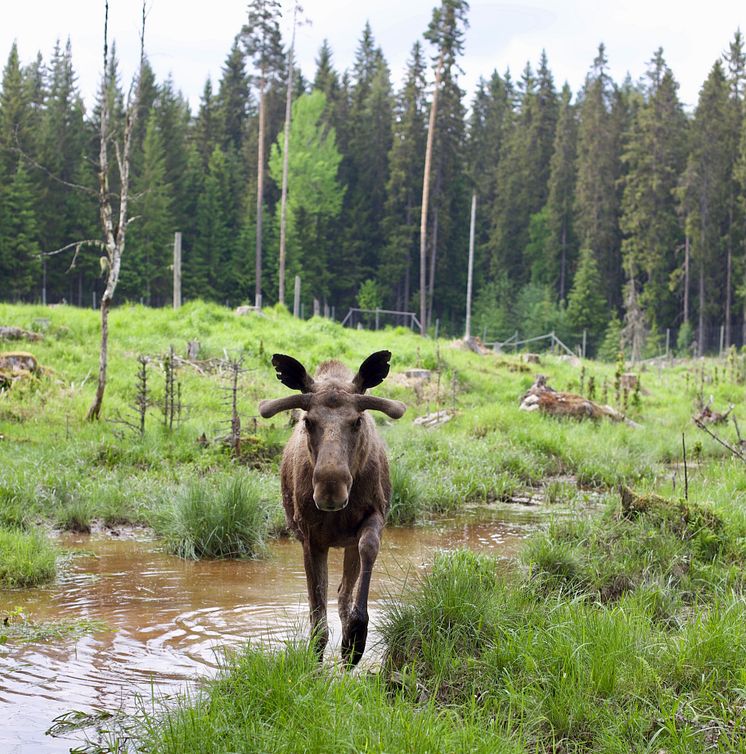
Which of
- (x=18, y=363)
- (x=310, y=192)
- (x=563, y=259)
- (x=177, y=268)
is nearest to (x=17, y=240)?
(x=310, y=192)

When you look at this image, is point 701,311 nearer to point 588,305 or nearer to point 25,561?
point 588,305

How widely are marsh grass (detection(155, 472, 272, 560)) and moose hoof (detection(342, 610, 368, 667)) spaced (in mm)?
3811

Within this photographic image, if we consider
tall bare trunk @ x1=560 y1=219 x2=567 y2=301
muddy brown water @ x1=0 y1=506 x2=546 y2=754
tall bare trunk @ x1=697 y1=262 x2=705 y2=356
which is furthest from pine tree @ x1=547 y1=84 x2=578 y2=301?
muddy brown water @ x1=0 y1=506 x2=546 y2=754

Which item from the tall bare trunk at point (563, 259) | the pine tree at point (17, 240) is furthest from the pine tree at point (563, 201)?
the pine tree at point (17, 240)

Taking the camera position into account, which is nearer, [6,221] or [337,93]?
[6,221]

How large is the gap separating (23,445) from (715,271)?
50.2 m

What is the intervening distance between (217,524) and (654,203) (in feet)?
167

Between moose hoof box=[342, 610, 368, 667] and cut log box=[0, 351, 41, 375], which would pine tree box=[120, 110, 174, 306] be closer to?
cut log box=[0, 351, 41, 375]

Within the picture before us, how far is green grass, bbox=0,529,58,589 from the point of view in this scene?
7578mm

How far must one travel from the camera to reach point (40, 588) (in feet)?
24.8

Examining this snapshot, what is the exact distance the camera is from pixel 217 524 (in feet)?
30.1

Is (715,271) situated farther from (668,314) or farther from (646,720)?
(646,720)

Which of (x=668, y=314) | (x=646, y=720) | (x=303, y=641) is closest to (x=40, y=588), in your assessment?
(x=303, y=641)

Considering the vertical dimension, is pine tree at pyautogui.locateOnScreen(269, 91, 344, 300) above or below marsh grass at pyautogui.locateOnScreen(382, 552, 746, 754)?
above
